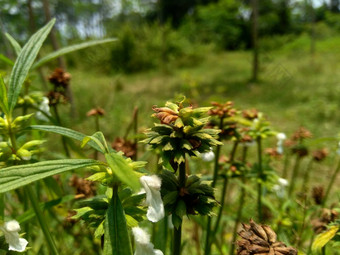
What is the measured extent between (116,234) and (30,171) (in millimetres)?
113

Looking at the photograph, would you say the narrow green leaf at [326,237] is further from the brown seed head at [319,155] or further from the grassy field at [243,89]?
the grassy field at [243,89]

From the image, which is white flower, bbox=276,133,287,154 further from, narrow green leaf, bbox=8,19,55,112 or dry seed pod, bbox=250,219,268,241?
narrow green leaf, bbox=8,19,55,112

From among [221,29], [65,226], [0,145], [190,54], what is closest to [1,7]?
[65,226]

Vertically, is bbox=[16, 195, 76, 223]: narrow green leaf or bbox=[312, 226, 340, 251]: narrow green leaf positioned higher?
bbox=[16, 195, 76, 223]: narrow green leaf

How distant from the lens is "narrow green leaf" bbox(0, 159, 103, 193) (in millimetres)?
319

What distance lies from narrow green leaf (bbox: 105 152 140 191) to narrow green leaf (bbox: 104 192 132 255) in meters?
0.07

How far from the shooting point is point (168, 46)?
27.4ft

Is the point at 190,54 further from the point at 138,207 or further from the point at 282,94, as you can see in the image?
the point at 138,207

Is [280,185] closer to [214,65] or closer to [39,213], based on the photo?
[39,213]

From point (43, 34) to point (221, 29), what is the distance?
5.91 meters

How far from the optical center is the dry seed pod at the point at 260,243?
14.0 inches

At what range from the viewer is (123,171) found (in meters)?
0.30

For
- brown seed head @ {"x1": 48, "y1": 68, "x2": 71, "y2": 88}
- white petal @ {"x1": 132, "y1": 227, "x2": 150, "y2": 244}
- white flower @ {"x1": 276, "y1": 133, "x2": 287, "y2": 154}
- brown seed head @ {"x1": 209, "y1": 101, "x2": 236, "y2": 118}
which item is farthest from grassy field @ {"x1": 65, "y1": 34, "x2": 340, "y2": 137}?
white petal @ {"x1": 132, "y1": 227, "x2": 150, "y2": 244}

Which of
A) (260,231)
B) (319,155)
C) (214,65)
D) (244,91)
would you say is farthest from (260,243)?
(214,65)
